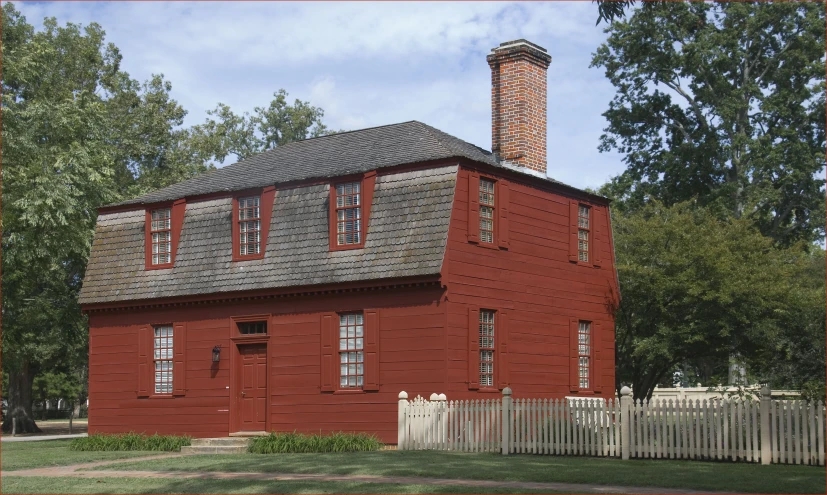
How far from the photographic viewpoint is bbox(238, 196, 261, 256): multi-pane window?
2662 cm

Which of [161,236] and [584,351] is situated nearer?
[584,351]

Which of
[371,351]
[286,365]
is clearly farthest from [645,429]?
[286,365]

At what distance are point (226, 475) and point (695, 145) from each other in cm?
3264

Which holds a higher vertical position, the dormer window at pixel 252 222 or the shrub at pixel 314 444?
the dormer window at pixel 252 222

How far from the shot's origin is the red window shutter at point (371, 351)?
23.8m

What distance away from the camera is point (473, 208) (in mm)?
23844

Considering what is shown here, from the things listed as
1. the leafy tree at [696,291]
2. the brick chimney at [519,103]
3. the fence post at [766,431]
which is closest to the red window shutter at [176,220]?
the brick chimney at [519,103]

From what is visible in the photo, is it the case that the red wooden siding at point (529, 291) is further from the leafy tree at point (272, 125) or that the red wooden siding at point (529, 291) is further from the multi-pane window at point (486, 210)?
the leafy tree at point (272, 125)

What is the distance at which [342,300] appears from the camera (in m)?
24.5

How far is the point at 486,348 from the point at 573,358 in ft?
12.4

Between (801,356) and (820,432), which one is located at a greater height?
(801,356)

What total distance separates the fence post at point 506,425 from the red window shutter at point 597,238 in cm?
807

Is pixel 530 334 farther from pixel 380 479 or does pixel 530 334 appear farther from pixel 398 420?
pixel 380 479

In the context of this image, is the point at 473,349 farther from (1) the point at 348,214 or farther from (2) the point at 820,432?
(2) the point at 820,432
